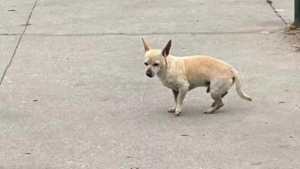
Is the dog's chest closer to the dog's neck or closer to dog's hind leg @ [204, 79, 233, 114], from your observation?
the dog's neck

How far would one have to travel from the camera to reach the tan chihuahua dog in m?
6.80

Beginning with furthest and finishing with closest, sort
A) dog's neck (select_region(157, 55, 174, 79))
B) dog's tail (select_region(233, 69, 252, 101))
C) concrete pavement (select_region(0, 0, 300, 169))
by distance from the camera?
dog's tail (select_region(233, 69, 252, 101)), dog's neck (select_region(157, 55, 174, 79)), concrete pavement (select_region(0, 0, 300, 169))

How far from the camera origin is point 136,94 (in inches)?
294

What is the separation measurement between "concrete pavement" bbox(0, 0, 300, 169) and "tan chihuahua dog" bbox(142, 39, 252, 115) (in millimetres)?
181

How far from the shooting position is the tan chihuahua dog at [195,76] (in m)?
6.80

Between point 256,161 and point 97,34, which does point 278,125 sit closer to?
point 256,161

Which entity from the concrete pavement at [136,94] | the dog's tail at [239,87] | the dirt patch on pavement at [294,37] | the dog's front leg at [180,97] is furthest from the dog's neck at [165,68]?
the dirt patch on pavement at [294,37]

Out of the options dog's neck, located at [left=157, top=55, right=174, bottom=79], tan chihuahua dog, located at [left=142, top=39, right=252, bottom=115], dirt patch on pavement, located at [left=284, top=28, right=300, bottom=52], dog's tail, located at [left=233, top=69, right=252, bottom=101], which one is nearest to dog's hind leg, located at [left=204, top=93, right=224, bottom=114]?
tan chihuahua dog, located at [left=142, top=39, right=252, bottom=115]

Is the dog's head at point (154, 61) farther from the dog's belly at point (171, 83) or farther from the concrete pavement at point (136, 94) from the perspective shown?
the concrete pavement at point (136, 94)

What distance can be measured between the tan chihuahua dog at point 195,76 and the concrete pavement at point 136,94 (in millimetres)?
181

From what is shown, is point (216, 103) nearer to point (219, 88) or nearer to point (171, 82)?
point (219, 88)

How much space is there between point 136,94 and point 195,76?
80cm

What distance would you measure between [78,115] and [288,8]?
5043 mm

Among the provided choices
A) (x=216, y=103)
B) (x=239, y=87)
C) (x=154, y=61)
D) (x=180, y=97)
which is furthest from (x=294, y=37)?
(x=154, y=61)
